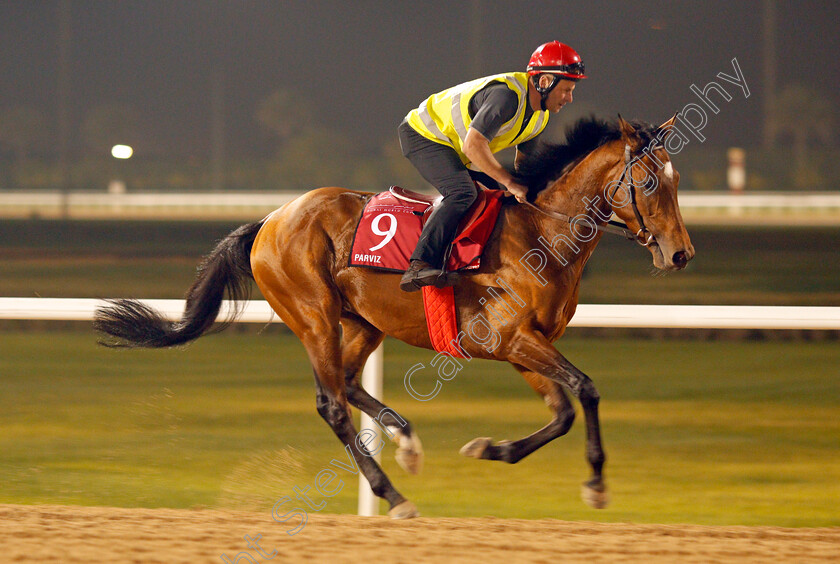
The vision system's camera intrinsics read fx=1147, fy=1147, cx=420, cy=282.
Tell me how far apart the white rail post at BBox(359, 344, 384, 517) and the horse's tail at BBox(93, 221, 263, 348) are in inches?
21.1

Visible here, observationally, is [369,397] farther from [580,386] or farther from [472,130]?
[472,130]

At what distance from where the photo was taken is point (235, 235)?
4.19 meters

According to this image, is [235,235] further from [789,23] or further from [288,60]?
[288,60]

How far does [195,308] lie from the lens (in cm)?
418

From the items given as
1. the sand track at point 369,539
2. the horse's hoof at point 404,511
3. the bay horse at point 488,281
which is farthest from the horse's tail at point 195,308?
the horse's hoof at point 404,511

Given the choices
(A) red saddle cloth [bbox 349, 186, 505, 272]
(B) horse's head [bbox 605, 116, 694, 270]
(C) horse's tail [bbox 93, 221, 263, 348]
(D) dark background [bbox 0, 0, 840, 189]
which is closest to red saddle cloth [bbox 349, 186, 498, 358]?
(A) red saddle cloth [bbox 349, 186, 505, 272]

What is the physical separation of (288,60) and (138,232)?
872 inches

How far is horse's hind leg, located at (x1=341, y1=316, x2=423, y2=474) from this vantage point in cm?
377

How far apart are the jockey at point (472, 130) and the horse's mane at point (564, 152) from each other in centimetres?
5

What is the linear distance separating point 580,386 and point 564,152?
80 centimetres

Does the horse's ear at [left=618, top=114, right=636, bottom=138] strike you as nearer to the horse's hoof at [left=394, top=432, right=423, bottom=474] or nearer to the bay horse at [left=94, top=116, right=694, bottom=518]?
the bay horse at [left=94, top=116, right=694, bottom=518]

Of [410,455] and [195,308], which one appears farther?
[195,308]

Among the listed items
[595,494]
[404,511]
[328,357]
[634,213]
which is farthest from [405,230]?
[595,494]

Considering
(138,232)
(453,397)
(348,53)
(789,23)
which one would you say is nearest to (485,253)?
(453,397)
